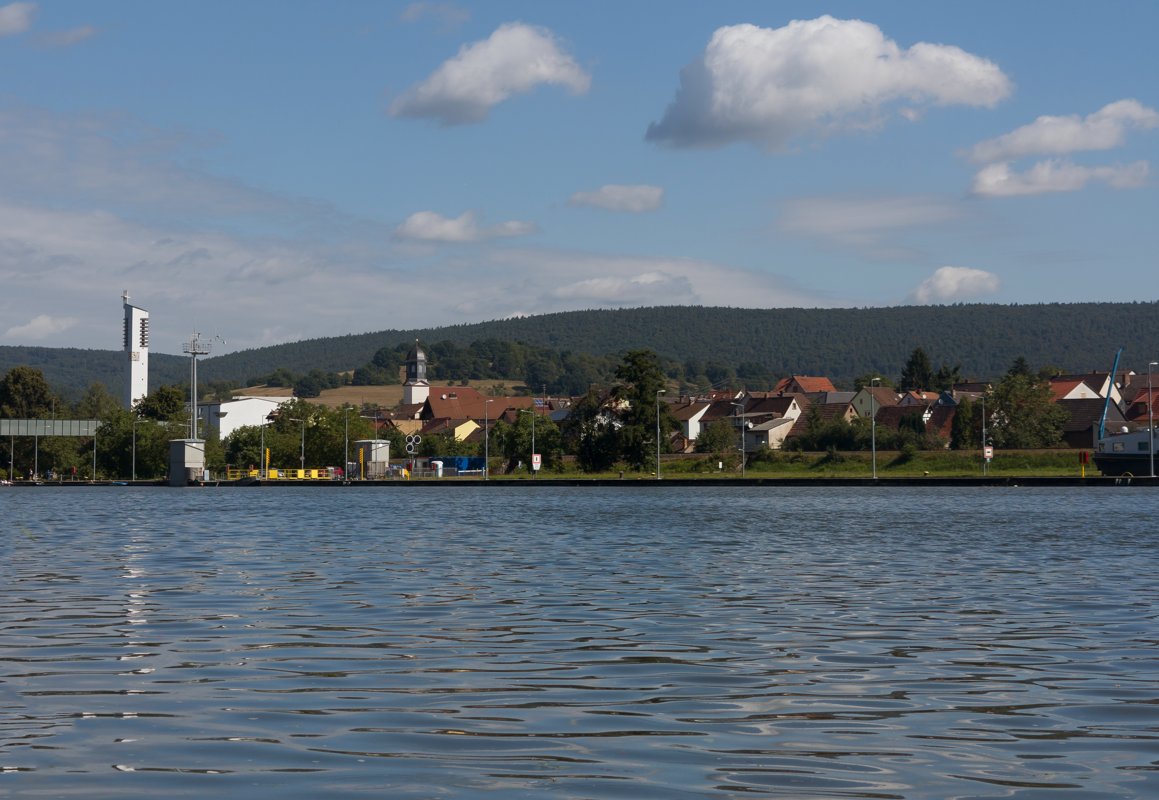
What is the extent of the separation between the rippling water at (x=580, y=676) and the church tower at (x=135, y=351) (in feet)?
489

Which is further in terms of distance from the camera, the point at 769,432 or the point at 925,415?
the point at 769,432

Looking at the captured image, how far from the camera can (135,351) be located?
581 ft

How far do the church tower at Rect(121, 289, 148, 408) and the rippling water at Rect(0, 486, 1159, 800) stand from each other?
149181 millimetres

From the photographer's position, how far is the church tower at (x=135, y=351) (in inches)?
6821

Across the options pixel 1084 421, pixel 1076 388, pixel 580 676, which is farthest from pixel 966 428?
pixel 580 676

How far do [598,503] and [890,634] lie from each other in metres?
55.6

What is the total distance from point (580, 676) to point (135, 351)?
173399 mm

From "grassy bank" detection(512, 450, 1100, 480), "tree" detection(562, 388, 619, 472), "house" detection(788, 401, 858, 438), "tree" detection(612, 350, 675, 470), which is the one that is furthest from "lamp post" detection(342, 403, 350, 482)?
"house" detection(788, 401, 858, 438)

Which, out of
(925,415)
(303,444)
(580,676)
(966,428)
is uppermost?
(925,415)

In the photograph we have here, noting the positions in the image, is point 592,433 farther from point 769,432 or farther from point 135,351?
point 135,351

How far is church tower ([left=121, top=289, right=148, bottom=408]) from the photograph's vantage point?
173m

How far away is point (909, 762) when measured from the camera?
364 inches

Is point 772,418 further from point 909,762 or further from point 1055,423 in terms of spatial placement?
point 909,762

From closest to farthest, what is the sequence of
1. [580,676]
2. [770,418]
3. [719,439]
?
1. [580,676]
2. [719,439]
3. [770,418]
